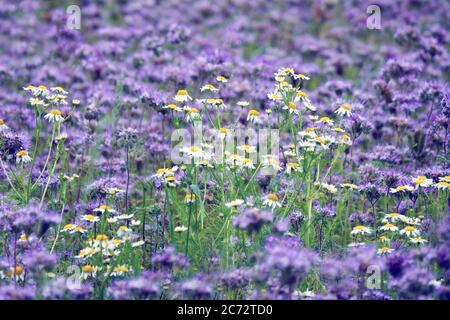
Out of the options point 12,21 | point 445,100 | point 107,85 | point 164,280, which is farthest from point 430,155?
point 12,21

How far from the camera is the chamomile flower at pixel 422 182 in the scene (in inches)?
213

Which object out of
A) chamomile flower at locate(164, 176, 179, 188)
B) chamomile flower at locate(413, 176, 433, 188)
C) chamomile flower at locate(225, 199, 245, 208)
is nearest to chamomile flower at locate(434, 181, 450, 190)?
chamomile flower at locate(413, 176, 433, 188)

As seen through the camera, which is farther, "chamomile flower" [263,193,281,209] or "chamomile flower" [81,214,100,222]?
"chamomile flower" [81,214,100,222]

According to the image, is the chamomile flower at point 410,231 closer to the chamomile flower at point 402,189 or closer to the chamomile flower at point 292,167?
the chamomile flower at point 402,189

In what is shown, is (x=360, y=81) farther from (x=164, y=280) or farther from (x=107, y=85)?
(x=164, y=280)

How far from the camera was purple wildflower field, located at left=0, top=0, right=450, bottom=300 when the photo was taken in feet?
14.6

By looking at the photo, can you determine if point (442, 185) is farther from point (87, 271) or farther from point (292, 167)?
point (87, 271)

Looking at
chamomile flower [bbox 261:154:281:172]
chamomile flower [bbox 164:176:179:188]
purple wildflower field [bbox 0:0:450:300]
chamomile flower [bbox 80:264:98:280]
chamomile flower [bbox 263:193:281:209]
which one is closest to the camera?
purple wildflower field [bbox 0:0:450:300]

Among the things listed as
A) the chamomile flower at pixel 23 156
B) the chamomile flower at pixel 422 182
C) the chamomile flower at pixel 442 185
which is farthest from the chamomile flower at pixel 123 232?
the chamomile flower at pixel 442 185

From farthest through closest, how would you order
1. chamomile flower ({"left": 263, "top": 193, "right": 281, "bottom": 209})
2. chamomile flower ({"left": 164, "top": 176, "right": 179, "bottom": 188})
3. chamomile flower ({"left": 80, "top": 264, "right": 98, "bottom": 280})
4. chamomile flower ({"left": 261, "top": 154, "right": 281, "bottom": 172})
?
chamomile flower ({"left": 164, "top": 176, "right": 179, "bottom": 188}), chamomile flower ({"left": 261, "top": 154, "right": 281, "bottom": 172}), chamomile flower ({"left": 263, "top": 193, "right": 281, "bottom": 209}), chamomile flower ({"left": 80, "top": 264, "right": 98, "bottom": 280})

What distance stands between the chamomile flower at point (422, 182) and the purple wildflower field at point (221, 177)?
26 mm

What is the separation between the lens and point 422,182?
17.8 feet

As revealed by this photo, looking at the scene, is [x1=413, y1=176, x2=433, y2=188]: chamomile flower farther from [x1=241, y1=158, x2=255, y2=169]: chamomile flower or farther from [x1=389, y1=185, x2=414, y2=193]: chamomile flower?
[x1=241, y1=158, x2=255, y2=169]: chamomile flower

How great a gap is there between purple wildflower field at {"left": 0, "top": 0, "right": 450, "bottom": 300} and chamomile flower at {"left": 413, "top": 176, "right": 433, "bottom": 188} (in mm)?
26
